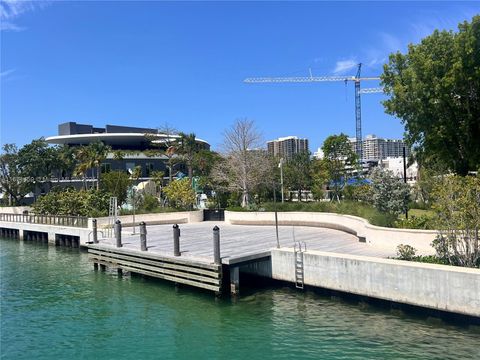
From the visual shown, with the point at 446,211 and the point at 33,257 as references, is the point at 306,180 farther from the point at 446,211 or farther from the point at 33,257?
the point at 446,211

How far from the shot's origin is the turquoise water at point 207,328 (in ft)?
41.0

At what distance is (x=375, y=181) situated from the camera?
23703mm

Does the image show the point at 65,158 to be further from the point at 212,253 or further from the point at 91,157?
the point at 212,253

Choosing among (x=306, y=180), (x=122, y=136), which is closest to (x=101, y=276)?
(x=306, y=180)

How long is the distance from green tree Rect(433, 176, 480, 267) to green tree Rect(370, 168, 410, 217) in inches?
290

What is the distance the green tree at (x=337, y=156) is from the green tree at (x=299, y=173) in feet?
24.2

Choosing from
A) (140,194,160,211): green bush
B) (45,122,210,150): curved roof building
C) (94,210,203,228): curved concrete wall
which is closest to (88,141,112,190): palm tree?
(140,194,160,211): green bush

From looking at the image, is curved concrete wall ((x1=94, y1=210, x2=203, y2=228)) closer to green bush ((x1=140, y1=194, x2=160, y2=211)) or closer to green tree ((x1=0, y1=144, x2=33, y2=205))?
green bush ((x1=140, y1=194, x2=160, y2=211))

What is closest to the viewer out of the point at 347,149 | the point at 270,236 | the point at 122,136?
the point at 270,236

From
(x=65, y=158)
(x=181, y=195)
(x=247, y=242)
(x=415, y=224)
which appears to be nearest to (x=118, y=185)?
(x=181, y=195)

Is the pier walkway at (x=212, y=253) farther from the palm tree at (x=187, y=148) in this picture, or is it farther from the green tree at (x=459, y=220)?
the palm tree at (x=187, y=148)

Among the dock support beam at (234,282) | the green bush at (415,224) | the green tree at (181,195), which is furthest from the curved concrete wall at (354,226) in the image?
the green tree at (181,195)

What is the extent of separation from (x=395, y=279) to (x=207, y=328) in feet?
21.3

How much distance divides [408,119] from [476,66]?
4371 millimetres
